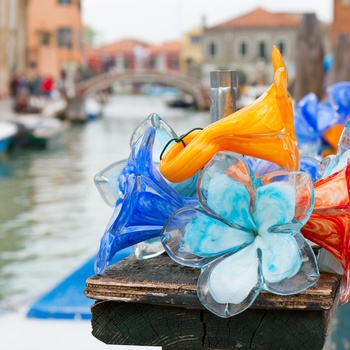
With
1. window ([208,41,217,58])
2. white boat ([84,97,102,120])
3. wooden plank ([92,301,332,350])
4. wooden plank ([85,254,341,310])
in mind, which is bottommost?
white boat ([84,97,102,120])

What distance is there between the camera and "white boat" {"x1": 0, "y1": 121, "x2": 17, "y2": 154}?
13.8 m

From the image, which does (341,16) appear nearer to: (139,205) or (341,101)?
(341,101)

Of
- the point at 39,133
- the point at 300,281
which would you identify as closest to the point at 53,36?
the point at 39,133

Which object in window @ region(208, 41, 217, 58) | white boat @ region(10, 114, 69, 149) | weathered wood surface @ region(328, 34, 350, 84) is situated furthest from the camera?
window @ region(208, 41, 217, 58)

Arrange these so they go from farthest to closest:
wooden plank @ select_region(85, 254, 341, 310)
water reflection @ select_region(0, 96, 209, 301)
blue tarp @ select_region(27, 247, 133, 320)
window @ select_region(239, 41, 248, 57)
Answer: window @ select_region(239, 41, 248, 57), water reflection @ select_region(0, 96, 209, 301), blue tarp @ select_region(27, 247, 133, 320), wooden plank @ select_region(85, 254, 341, 310)

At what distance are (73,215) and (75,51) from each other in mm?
37366

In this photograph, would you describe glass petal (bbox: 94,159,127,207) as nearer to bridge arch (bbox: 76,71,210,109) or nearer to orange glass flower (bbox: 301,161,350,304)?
orange glass flower (bbox: 301,161,350,304)

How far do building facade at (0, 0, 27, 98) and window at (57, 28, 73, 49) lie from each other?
14.5 m

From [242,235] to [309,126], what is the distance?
3.73 feet

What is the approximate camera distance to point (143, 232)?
1177 millimetres

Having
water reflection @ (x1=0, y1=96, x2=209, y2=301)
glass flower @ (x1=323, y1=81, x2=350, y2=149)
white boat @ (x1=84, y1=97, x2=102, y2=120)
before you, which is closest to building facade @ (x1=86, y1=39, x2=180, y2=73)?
white boat @ (x1=84, y1=97, x2=102, y2=120)

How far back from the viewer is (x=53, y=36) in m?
41.9

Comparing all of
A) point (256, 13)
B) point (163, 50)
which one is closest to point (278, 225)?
point (256, 13)

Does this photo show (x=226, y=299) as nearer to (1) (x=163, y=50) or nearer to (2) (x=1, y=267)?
(2) (x=1, y=267)
